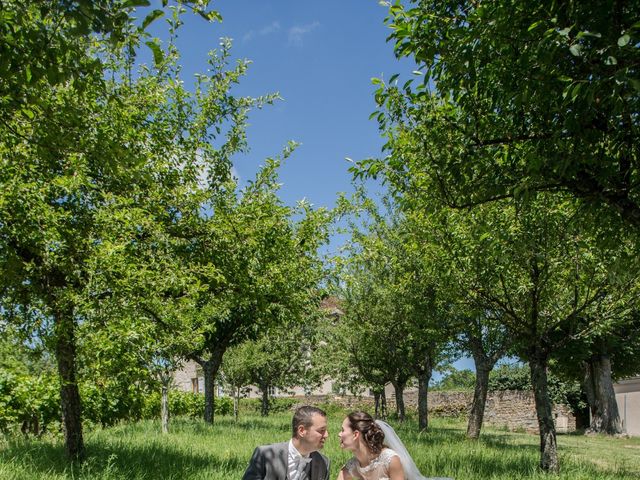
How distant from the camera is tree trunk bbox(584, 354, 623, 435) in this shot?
30531mm

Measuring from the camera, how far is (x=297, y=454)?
537 centimetres

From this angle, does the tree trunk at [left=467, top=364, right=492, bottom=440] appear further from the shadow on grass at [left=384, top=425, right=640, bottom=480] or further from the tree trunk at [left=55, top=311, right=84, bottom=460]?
the tree trunk at [left=55, top=311, right=84, bottom=460]

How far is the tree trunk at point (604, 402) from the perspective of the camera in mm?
30531

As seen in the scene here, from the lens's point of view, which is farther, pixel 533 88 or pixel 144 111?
pixel 144 111

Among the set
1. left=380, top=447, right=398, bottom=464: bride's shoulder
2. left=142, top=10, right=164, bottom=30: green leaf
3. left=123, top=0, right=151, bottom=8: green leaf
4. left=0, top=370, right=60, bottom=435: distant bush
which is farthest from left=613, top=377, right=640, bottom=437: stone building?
left=123, top=0, right=151, bottom=8: green leaf

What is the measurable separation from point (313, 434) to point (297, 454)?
13.1 inches

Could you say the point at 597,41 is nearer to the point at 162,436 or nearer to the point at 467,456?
the point at 467,456

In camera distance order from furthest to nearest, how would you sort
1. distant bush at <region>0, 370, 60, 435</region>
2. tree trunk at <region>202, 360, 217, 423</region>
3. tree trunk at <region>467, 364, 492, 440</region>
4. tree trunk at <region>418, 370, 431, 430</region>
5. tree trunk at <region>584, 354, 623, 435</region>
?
tree trunk at <region>584, 354, 623, 435</region>
tree trunk at <region>418, 370, 431, 430</region>
tree trunk at <region>202, 360, 217, 423</region>
tree trunk at <region>467, 364, 492, 440</region>
distant bush at <region>0, 370, 60, 435</region>

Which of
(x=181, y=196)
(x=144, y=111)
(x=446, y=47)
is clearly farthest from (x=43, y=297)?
Result: (x=446, y=47)

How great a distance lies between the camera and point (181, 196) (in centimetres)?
1088

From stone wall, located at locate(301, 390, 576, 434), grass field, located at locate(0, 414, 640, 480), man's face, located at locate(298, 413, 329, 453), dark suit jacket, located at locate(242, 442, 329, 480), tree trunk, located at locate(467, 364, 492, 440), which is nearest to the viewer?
man's face, located at locate(298, 413, 329, 453)

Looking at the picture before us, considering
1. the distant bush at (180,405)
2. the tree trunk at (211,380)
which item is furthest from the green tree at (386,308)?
the distant bush at (180,405)

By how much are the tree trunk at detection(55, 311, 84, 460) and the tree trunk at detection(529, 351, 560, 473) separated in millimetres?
9055

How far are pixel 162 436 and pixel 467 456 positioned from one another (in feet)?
25.3
